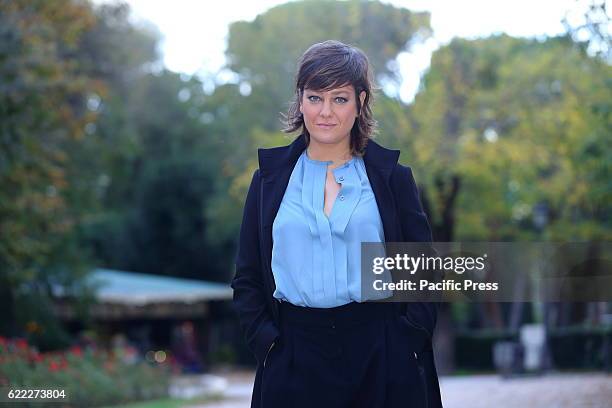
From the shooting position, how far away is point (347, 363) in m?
3.41

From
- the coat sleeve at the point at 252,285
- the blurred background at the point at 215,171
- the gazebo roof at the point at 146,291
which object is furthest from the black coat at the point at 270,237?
the gazebo roof at the point at 146,291

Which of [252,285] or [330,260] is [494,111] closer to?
[252,285]

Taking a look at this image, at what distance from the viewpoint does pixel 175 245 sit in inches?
1708

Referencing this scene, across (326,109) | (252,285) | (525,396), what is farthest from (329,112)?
(525,396)

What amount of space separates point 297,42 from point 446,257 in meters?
25.8

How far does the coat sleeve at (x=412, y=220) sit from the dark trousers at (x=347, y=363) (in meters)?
0.07

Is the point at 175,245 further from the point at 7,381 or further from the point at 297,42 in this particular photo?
the point at 7,381

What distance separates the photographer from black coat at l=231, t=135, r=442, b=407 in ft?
11.5

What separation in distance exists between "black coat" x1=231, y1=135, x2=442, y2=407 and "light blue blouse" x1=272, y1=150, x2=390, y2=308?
0.04m

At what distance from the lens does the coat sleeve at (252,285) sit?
3510mm

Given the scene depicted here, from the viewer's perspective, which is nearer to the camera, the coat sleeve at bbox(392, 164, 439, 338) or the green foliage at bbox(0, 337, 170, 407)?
the coat sleeve at bbox(392, 164, 439, 338)

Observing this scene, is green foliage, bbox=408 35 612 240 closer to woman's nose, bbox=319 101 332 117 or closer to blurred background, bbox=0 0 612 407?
blurred background, bbox=0 0 612 407

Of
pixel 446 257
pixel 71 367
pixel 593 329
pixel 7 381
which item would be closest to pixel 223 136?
pixel 593 329

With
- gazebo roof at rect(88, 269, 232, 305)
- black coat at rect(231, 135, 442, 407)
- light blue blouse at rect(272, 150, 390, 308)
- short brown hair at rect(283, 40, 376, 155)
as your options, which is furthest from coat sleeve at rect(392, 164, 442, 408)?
gazebo roof at rect(88, 269, 232, 305)
